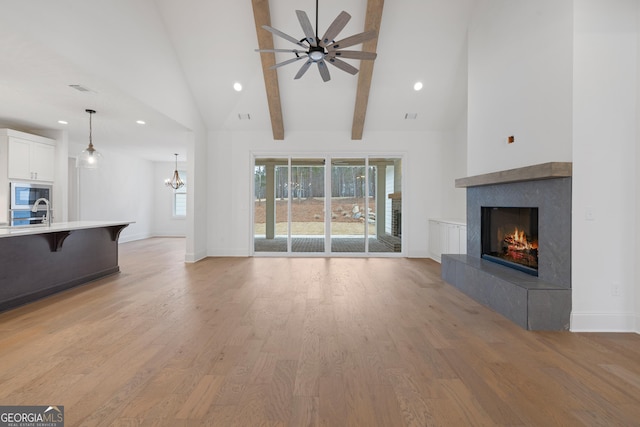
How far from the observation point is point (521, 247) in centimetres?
385

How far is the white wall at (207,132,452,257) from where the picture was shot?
23.8 ft

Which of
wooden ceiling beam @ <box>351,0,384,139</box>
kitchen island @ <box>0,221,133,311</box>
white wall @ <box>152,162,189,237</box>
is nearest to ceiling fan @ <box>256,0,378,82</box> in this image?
wooden ceiling beam @ <box>351,0,384,139</box>

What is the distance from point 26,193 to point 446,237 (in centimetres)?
763

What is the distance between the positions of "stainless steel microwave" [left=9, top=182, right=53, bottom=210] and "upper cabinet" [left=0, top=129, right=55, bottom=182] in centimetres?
13

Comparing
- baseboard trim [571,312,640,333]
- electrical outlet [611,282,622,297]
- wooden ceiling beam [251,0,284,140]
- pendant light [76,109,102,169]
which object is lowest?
baseboard trim [571,312,640,333]

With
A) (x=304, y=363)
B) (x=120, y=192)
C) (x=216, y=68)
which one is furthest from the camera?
(x=120, y=192)

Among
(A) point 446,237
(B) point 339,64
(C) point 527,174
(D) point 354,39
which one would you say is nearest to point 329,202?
(A) point 446,237

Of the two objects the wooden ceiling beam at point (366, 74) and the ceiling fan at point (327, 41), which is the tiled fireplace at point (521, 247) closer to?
the ceiling fan at point (327, 41)

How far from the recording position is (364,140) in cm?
729

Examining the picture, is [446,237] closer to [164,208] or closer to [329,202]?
[329,202]

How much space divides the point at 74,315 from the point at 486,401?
3757mm

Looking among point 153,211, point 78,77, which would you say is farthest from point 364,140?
point 153,211

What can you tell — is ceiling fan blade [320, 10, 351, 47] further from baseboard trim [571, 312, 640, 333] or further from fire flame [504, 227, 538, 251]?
baseboard trim [571, 312, 640, 333]

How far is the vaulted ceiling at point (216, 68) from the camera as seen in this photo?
11.6 feet
